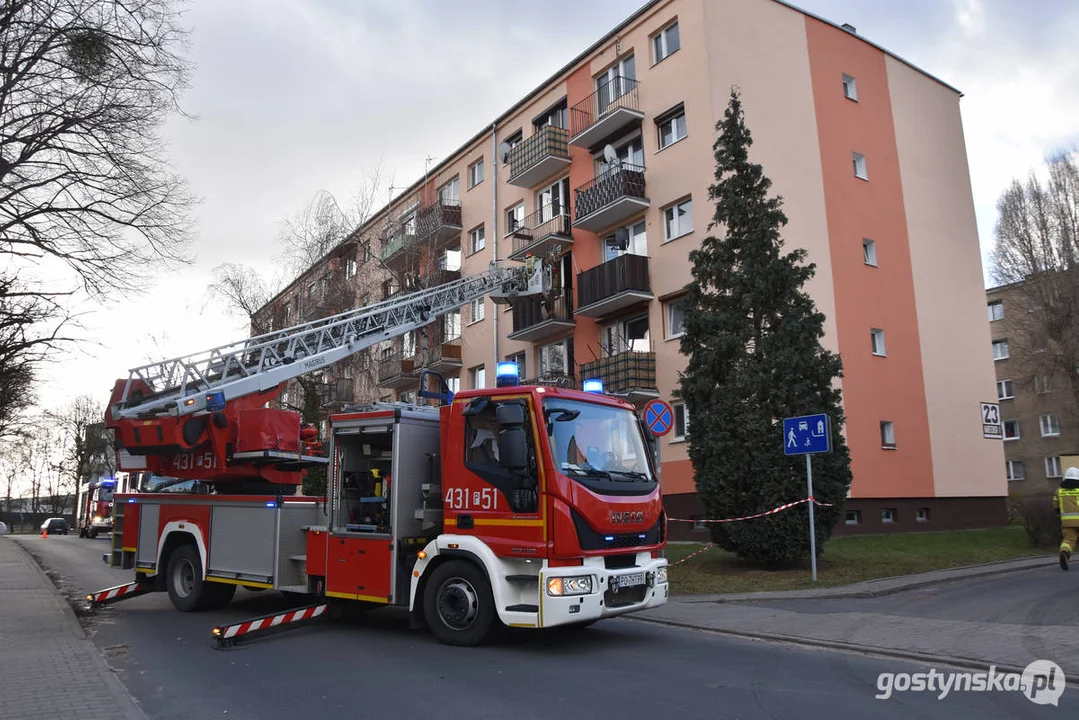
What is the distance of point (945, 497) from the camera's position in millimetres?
23922

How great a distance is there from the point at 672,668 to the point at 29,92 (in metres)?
10.7

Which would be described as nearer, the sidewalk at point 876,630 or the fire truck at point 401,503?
the sidewalk at point 876,630

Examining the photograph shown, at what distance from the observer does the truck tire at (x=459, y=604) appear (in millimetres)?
8258

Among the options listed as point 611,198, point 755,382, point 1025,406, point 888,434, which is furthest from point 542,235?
point 1025,406

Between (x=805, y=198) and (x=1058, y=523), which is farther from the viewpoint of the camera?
(x=805, y=198)

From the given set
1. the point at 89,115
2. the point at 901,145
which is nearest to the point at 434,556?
the point at 89,115

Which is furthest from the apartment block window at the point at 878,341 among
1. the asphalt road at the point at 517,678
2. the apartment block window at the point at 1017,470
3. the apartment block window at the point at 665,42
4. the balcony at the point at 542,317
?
the apartment block window at the point at 1017,470

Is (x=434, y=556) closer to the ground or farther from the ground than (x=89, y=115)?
closer to the ground

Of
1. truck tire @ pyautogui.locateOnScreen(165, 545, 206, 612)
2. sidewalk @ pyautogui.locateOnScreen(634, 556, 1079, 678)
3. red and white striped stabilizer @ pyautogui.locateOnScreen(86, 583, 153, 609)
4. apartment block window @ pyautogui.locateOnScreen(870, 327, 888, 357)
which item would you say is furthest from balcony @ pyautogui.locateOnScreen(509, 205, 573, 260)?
red and white striped stabilizer @ pyautogui.locateOnScreen(86, 583, 153, 609)

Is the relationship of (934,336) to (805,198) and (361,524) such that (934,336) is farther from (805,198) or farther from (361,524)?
(361,524)

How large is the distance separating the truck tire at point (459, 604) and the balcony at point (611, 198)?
1691 centimetres

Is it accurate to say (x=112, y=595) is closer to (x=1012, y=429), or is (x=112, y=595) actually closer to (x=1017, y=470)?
(x=1017, y=470)

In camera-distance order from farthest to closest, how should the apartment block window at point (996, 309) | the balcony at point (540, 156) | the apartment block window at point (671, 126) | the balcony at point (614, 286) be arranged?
the apartment block window at point (996, 309)
the balcony at point (540, 156)
the apartment block window at point (671, 126)
the balcony at point (614, 286)

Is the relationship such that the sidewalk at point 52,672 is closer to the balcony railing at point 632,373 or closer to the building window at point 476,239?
the balcony railing at point 632,373
